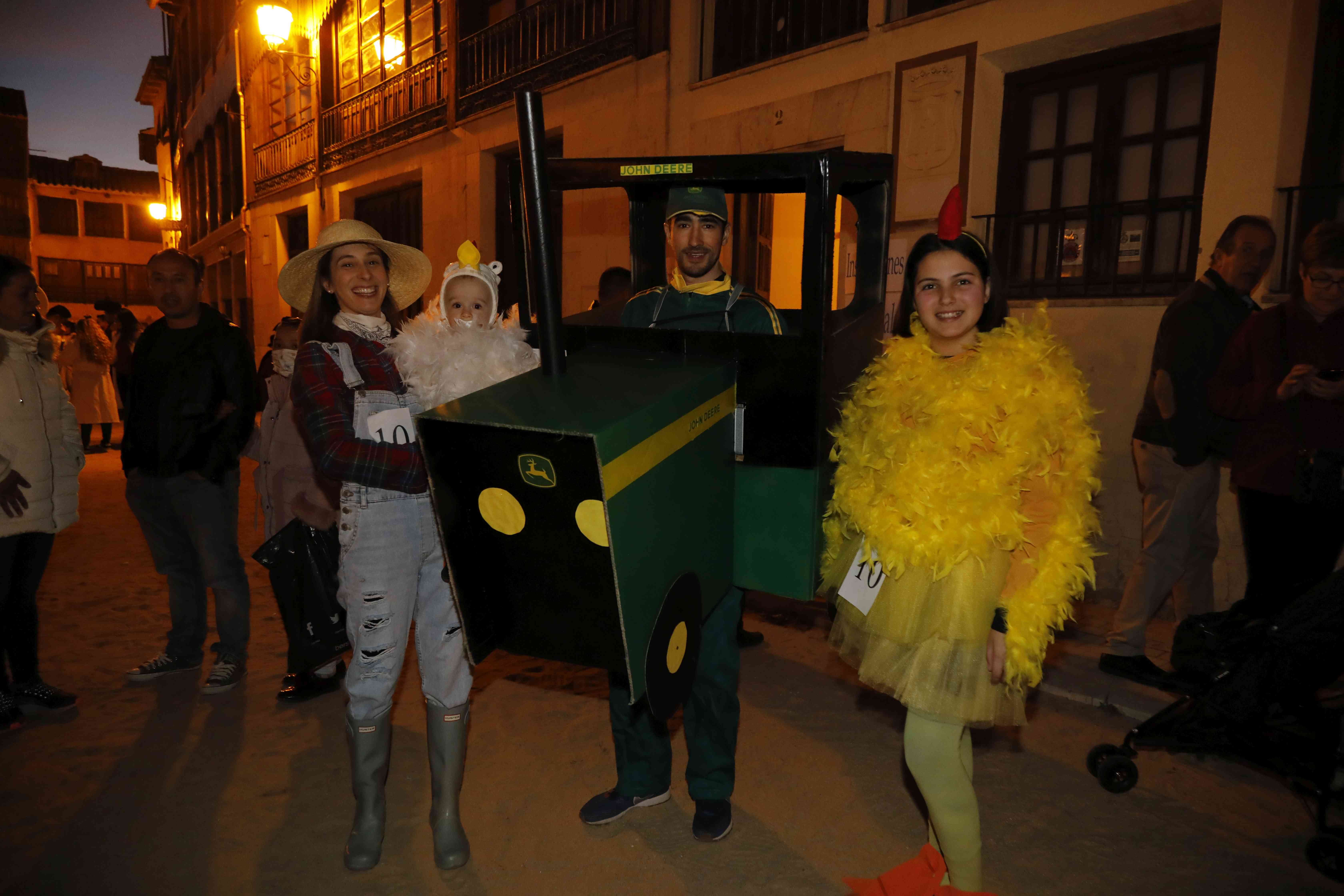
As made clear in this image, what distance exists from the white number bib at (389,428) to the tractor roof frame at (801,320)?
492 millimetres

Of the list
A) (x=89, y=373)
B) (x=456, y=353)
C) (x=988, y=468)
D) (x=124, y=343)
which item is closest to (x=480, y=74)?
(x=124, y=343)

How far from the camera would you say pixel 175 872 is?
8.63 feet

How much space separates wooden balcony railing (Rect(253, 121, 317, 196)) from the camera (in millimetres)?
15766

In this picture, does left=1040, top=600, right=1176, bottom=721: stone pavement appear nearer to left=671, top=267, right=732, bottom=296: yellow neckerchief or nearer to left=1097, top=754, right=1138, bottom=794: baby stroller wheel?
left=1097, top=754, right=1138, bottom=794: baby stroller wheel

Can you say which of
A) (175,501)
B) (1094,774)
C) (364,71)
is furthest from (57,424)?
(364,71)

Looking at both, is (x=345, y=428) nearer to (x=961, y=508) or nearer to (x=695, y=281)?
(x=695, y=281)

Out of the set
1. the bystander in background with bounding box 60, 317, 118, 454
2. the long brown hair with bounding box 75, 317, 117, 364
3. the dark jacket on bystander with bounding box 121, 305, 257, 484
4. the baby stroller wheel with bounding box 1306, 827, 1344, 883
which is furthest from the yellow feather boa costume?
the long brown hair with bounding box 75, 317, 117, 364

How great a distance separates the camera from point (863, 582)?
2260 mm

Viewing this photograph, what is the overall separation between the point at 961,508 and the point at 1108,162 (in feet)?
15.7

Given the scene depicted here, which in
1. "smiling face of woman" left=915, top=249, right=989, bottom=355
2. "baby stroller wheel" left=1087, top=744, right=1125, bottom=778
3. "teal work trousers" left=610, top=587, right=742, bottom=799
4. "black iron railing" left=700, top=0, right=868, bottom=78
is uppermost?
"black iron railing" left=700, top=0, right=868, bottom=78

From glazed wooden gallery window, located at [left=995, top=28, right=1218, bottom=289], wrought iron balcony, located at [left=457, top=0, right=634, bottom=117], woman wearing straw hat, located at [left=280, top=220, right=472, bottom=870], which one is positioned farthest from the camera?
wrought iron balcony, located at [left=457, top=0, right=634, bottom=117]

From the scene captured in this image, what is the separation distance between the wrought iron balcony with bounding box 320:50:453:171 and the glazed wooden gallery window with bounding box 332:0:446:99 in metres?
0.23

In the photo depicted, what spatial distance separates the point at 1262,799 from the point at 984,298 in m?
2.42

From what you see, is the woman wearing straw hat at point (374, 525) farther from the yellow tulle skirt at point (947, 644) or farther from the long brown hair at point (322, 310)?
the yellow tulle skirt at point (947, 644)
